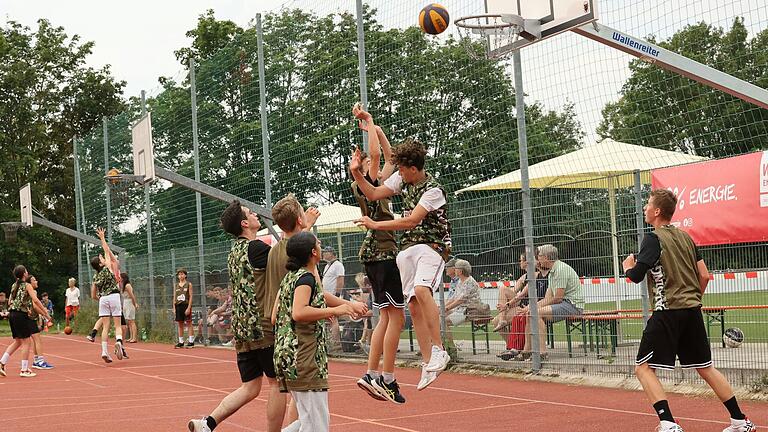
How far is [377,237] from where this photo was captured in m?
8.44

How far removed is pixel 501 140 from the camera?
14328 millimetres

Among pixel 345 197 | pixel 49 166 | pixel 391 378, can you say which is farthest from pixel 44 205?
pixel 391 378

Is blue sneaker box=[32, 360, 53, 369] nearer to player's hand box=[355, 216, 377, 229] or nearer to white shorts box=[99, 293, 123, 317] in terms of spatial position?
white shorts box=[99, 293, 123, 317]

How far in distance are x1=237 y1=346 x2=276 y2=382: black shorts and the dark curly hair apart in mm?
1789

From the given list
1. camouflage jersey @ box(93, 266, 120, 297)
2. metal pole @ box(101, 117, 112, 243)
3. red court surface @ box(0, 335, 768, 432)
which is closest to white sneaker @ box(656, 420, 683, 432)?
red court surface @ box(0, 335, 768, 432)

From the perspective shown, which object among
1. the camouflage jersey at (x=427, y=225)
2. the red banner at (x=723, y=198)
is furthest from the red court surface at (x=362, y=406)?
the camouflage jersey at (x=427, y=225)

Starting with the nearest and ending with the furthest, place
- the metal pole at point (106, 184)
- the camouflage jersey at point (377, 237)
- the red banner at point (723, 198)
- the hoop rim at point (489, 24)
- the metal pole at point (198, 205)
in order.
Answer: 1. the camouflage jersey at point (377, 237)
2. the hoop rim at point (489, 24)
3. the red banner at point (723, 198)
4. the metal pole at point (198, 205)
5. the metal pole at point (106, 184)

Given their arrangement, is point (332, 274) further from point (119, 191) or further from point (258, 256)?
point (119, 191)

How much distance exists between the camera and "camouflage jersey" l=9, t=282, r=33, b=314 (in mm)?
17672

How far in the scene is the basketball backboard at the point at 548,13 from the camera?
9.57m

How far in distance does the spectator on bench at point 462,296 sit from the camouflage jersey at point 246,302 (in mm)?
7140

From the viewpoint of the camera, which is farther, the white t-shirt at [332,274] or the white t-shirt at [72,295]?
the white t-shirt at [72,295]

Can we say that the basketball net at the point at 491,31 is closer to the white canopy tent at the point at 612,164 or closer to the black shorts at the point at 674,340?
the white canopy tent at the point at 612,164

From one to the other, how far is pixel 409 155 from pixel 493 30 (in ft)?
9.13
